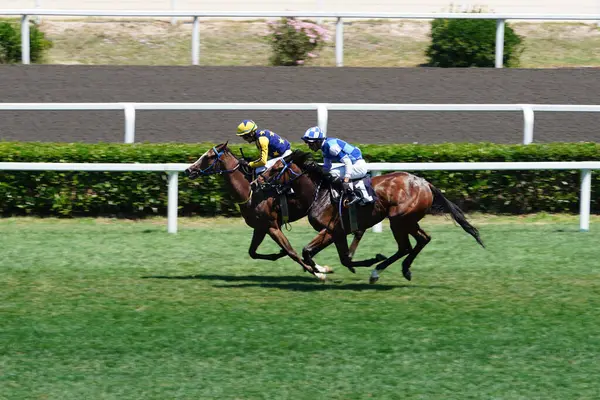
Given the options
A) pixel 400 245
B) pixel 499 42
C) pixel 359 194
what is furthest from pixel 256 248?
pixel 499 42

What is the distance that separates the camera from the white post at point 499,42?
16078 millimetres

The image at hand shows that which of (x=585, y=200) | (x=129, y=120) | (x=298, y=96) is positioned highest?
(x=298, y=96)

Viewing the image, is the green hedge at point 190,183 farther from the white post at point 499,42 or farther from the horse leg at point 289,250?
the white post at point 499,42

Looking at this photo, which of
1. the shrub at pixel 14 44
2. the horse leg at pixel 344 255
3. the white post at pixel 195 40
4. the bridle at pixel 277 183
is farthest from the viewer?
the shrub at pixel 14 44

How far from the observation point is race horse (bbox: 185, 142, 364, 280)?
28.5 ft

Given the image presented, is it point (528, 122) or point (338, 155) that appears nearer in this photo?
point (338, 155)

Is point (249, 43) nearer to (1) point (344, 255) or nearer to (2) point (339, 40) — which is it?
(2) point (339, 40)

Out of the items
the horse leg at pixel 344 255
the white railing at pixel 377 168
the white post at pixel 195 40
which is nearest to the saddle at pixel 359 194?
the horse leg at pixel 344 255

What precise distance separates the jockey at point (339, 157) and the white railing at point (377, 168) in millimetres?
2143

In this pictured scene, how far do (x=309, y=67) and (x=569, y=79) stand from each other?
14.0ft

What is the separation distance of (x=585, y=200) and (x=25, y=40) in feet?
30.8

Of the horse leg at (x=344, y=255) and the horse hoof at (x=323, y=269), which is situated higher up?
the horse leg at (x=344, y=255)

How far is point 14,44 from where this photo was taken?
1608 cm

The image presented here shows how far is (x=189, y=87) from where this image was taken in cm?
1511
